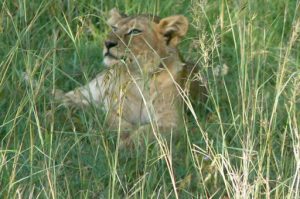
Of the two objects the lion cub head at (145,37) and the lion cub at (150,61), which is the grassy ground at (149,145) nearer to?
the lion cub at (150,61)

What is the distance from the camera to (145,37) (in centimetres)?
652

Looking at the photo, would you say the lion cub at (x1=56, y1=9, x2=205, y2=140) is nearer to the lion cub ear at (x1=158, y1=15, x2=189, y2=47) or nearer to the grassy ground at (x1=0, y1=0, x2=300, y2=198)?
the lion cub ear at (x1=158, y1=15, x2=189, y2=47)

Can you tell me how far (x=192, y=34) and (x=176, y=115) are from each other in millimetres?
996

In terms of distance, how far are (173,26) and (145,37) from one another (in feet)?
0.60

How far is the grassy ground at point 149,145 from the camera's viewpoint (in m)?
4.64

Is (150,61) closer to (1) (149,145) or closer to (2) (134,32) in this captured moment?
(2) (134,32)

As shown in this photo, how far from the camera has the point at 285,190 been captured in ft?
16.0

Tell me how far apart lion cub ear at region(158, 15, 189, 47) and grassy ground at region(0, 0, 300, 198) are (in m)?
0.39

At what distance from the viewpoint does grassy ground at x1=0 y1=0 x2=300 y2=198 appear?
4641mm

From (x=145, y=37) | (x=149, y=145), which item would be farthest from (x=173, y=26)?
(x=149, y=145)

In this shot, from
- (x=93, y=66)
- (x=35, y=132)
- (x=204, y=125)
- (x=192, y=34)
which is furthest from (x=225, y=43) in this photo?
(x=35, y=132)

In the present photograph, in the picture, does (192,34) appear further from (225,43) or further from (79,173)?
(79,173)

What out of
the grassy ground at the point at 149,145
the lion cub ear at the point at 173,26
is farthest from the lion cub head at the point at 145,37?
the grassy ground at the point at 149,145

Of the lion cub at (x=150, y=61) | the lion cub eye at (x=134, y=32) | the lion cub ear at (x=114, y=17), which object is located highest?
the lion cub ear at (x=114, y=17)
